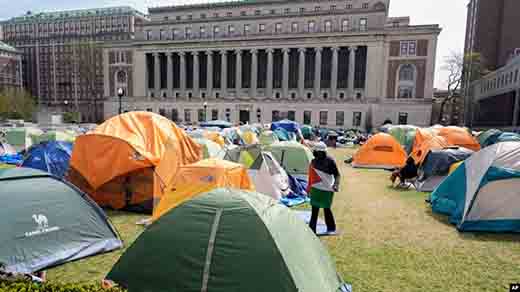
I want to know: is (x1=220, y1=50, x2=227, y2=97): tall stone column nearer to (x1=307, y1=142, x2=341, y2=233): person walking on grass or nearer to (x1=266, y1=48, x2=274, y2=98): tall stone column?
(x1=266, y1=48, x2=274, y2=98): tall stone column

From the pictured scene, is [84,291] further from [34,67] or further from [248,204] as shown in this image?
[34,67]

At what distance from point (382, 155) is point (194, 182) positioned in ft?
38.8

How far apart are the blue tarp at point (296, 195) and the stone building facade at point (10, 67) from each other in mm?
83766

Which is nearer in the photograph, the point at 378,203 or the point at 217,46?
the point at 378,203

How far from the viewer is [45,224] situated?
4.86 m

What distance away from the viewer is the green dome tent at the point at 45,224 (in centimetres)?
452

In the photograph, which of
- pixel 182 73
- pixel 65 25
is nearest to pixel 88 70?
pixel 65 25

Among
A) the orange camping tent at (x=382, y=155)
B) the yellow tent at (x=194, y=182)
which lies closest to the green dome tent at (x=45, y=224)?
the yellow tent at (x=194, y=182)

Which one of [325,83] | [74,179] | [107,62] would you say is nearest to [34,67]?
[107,62]

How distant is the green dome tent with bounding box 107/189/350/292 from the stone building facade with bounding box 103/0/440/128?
164ft

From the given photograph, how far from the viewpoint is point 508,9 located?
1977 inches

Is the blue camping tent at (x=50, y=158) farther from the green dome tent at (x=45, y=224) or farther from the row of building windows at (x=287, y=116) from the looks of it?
the row of building windows at (x=287, y=116)

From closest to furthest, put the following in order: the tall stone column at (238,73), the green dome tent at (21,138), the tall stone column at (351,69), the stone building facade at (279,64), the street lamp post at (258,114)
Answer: the green dome tent at (21,138) < the stone building facade at (279,64) < the tall stone column at (351,69) < the street lamp post at (258,114) < the tall stone column at (238,73)

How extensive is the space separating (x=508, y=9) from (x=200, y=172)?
2486 inches
